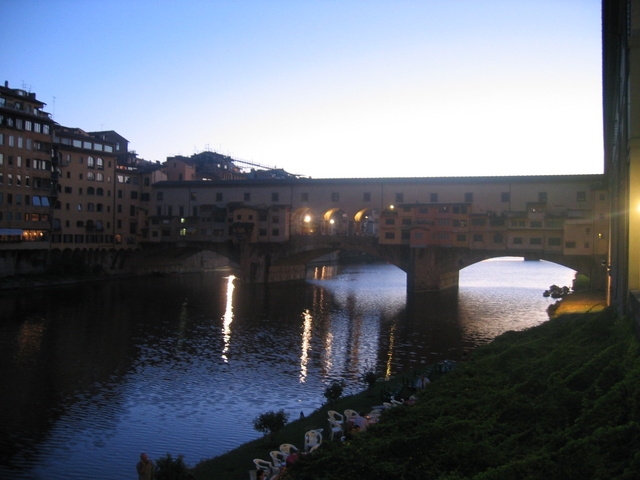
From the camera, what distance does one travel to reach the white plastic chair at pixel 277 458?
1277cm

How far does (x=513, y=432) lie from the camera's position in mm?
11031

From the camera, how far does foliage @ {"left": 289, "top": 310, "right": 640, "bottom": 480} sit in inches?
336

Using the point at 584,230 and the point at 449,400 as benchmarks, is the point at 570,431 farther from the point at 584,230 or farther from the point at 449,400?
the point at 584,230

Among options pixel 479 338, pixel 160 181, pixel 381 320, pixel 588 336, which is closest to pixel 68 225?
pixel 160 181

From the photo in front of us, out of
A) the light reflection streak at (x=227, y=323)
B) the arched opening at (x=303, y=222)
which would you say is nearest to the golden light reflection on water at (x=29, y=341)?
the light reflection streak at (x=227, y=323)

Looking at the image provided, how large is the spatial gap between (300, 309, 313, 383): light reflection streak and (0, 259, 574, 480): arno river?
12 centimetres

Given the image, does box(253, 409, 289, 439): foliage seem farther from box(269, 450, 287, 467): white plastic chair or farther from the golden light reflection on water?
the golden light reflection on water

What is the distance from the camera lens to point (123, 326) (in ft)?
122

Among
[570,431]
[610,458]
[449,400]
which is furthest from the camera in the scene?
[449,400]

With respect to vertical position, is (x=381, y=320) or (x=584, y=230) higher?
(x=584, y=230)

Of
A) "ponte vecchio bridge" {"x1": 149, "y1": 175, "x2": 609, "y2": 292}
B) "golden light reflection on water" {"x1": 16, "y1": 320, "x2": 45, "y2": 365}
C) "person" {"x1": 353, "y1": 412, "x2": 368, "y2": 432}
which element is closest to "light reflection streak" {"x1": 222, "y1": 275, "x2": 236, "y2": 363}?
"ponte vecchio bridge" {"x1": 149, "y1": 175, "x2": 609, "y2": 292}

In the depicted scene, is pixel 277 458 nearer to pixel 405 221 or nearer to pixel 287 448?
pixel 287 448

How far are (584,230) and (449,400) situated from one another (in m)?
40.0

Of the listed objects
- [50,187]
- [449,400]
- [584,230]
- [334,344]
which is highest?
[50,187]
